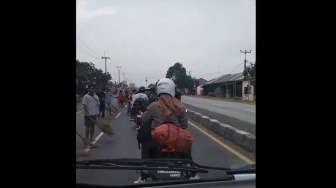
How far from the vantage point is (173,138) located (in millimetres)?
3086

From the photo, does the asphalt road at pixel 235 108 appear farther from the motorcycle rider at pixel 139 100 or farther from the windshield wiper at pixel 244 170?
the motorcycle rider at pixel 139 100

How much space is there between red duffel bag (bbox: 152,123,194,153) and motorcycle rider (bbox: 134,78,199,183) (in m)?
0.15

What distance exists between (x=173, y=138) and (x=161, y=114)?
0.33m

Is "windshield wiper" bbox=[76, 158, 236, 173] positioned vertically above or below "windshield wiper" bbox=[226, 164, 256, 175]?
above

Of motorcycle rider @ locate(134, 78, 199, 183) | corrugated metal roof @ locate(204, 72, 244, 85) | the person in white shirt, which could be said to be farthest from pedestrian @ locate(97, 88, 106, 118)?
corrugated metal roof @ locate(204, 72, 244, 85)

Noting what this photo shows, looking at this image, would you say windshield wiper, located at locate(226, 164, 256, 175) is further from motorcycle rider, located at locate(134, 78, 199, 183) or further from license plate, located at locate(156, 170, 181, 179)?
motorcycle rider, located at locate(134, 78, 199, 183)

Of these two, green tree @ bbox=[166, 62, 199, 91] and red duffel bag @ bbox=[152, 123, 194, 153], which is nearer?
green tree @ bbox=[166, 62, 199, 91]

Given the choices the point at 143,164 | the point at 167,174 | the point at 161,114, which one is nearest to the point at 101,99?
the point at 161,114

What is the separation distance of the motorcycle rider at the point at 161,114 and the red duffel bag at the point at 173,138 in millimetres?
152

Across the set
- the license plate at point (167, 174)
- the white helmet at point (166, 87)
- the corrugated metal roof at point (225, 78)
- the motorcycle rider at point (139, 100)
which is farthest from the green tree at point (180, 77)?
the motorcycle rider at point (139, 100)

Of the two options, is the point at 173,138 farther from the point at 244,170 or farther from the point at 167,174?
the point at 244,170

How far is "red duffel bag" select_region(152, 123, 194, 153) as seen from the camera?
3.08m
